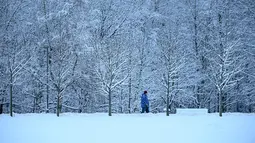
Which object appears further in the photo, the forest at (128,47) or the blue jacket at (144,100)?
the forest at (128,47)

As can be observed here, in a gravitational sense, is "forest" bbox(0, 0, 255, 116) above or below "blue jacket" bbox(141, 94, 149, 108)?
above

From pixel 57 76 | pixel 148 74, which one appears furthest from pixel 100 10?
pixel 57 76

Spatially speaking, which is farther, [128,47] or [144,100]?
[128,47]

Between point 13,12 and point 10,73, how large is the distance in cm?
766

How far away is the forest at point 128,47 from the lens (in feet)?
78.3

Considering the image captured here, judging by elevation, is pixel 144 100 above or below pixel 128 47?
below

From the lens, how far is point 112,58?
2098 centimetres

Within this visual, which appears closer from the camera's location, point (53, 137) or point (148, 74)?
point (53, 137)

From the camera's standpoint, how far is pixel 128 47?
81.3 ft

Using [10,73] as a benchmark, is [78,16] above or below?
above

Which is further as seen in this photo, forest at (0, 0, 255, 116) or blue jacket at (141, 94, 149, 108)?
forest at (0, 0, 255, 116)

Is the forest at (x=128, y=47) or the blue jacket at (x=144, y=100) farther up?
the forest at (x=128, y=47)

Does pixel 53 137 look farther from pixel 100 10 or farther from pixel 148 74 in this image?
pixel 100 10

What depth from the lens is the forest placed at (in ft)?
78.3
